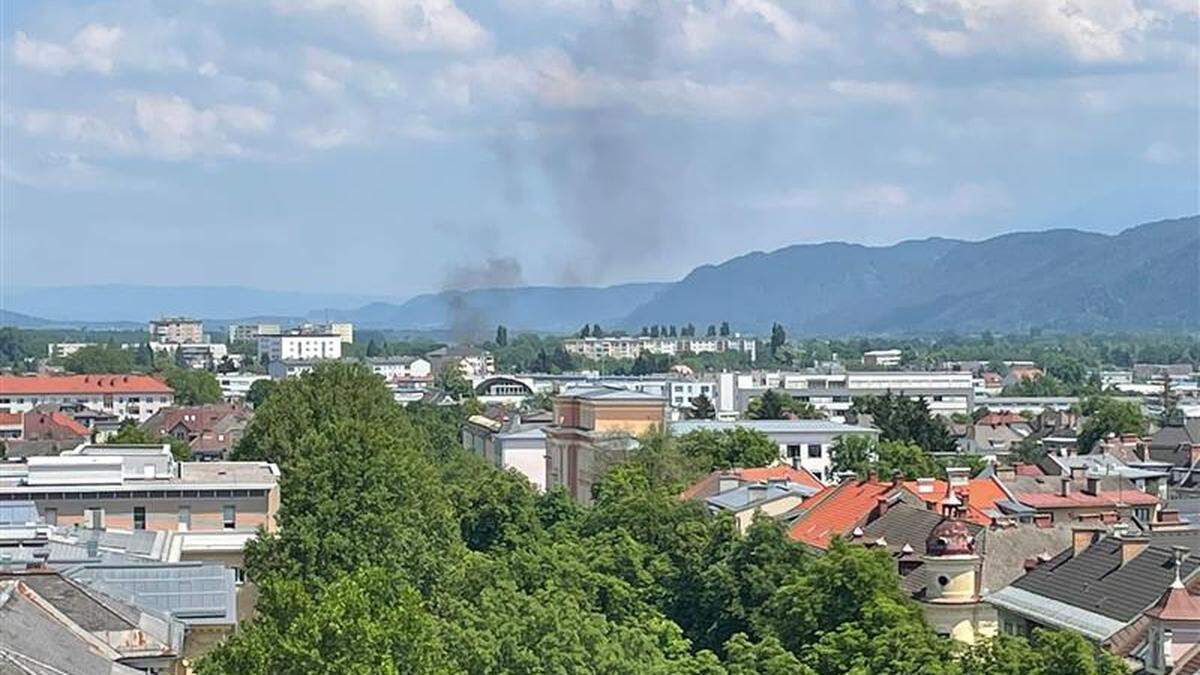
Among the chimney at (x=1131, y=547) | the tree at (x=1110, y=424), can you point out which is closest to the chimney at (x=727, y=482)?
the chimney at (x=1131, y=547)

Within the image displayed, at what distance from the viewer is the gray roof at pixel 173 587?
37.2 meters

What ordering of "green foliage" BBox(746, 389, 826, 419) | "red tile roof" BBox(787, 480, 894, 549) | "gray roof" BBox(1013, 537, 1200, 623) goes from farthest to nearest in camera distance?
1. "green foliage" BBox(746, 389, 826, 419)
2. "red tile roof" BBox(787, 480, 894, 549)
3. "gray roof" BBox(1013, 537, 1200, 623)

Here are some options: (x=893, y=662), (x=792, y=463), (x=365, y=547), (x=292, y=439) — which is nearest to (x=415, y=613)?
(x=893, y=662)

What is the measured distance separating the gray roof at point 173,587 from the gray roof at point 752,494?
30129mm

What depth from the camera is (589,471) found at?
3967 inches

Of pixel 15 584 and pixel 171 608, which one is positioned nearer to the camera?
pixel 15 584

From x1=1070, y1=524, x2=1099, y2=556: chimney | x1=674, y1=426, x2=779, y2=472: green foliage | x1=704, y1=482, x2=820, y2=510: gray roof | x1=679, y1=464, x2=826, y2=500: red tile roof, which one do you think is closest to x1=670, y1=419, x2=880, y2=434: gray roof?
x1=674, y1=426, x2=779, y2=472: green foliage

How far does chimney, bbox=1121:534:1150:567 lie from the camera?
45.4 m

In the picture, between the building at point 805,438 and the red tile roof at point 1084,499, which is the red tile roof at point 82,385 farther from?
the red tile roof at point 1084,499

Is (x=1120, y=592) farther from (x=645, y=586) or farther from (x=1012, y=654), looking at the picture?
(x=645, y=586)

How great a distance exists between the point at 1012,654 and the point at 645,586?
20506 millimetres

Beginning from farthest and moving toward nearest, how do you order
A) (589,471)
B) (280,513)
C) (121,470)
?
(589,471)
(121,470)
(280,513)

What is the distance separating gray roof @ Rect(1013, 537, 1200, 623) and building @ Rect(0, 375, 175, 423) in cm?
13123

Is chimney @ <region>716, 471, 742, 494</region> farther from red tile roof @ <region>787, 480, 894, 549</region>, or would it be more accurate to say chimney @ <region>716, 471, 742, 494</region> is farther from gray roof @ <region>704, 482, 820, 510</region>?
red tile roof @ <region>787, 480, 894, 549</region>
